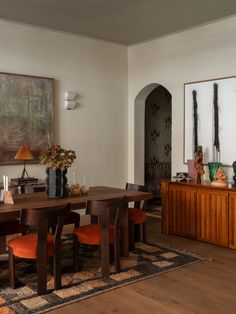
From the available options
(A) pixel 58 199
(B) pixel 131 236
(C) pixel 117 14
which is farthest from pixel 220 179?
(C) pixel 117 14

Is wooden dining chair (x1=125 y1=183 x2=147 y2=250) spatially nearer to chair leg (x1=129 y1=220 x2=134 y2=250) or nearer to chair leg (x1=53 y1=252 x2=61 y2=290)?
chair leg (x1=129 y1=220 x2=134 y2=250)

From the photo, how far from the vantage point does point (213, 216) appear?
4.72 metres

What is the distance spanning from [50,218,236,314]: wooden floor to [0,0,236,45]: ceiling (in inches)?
125

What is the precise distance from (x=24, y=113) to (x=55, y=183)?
1980 mm

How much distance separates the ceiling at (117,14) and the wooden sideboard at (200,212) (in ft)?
7.50

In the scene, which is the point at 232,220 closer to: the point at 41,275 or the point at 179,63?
the point at 41,275

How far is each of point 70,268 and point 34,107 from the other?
2754mm

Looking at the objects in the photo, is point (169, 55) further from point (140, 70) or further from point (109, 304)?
point (109, 304)

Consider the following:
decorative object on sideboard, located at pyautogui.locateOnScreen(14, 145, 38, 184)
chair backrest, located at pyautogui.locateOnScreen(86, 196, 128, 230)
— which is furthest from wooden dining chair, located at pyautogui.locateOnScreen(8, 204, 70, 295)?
decorative object on sideboard, located at pyautogui.locateOnScreen(14, 145, 38, 184)

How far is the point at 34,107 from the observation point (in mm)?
5664

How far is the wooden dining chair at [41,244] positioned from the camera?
10.2ft

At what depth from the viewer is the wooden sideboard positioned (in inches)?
179

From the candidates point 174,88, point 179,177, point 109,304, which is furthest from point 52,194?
point 174,88

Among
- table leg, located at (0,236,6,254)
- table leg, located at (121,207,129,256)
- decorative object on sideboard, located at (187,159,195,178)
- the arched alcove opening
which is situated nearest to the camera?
table leg, located at (121,207,129,256)
